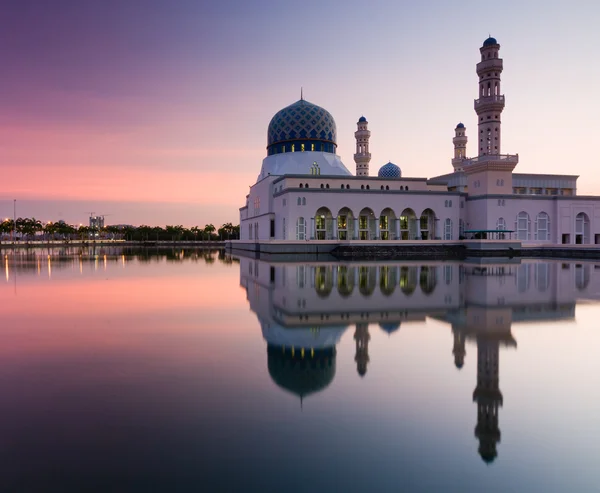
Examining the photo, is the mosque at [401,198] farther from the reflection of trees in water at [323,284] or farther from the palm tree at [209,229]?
the palm tree at [209,229]

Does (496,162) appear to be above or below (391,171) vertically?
below

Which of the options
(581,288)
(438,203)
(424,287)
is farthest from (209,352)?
(438,203)

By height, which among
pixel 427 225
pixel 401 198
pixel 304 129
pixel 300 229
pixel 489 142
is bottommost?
pixel 300 229

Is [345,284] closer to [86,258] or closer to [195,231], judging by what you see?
[86,258]

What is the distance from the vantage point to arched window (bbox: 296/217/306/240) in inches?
1404

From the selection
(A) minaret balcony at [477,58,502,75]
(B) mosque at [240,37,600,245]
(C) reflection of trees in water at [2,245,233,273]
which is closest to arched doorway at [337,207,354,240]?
(B) mosque at [240,37,600,245]

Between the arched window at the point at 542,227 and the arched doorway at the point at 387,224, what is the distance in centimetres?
1199

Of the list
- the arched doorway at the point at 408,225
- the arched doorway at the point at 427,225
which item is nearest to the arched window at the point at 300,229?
the arched doorway at the point at 408,225

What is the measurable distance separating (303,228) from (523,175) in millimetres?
22894

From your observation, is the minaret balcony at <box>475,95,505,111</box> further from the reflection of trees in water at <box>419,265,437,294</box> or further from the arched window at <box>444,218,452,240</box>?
the reflection of trees in water at <box>419,265,437,294</box>

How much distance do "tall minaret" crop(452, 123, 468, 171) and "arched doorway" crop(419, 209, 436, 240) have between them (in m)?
13.6

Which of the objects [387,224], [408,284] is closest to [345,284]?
[408,284]

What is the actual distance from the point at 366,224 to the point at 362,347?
33.0 metres

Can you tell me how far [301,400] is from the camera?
4.32 metres
